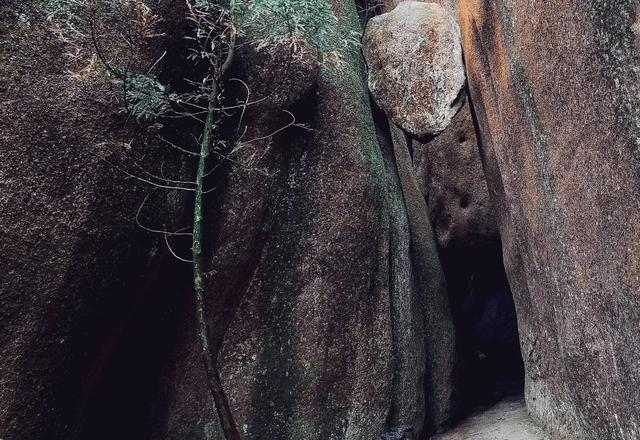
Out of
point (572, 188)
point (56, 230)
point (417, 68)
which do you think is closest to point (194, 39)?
point (56, 230)

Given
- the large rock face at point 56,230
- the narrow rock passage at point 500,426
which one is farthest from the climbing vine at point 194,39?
the narrow rock passage at point 500,426

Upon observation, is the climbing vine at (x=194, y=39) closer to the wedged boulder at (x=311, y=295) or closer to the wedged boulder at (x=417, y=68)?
the wedged boulder at (x=311, y=295)

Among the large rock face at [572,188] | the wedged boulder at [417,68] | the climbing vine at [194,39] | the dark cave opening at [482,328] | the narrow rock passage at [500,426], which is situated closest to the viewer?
the large rock face at [572,188]

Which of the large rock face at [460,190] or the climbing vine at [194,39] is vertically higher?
the climbing vine at [194,39]

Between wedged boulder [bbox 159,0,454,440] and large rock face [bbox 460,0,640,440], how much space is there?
74.9 inches

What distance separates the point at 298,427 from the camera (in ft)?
22.1

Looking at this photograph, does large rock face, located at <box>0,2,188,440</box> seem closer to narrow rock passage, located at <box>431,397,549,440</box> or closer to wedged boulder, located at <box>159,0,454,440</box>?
wedged boulder, located at <box>159,0,454,440</box>

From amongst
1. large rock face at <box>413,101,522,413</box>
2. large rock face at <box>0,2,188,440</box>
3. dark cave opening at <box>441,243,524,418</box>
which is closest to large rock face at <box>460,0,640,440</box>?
dark cave opening at <box>441,243,524,418</box>

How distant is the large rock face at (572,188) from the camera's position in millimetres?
4180

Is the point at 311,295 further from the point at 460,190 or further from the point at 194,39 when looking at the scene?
the point at 460,190

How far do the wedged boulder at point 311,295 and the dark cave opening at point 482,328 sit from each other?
3.10m

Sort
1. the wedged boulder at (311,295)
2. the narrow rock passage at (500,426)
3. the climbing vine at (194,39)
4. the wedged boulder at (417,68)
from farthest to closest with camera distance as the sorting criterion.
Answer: the wedged boulder at (417,68)
the narrow rock passage at (500,426)
the wedged boulder at (311,295)
the climbing vine at (194,39)

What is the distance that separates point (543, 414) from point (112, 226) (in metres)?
6.19

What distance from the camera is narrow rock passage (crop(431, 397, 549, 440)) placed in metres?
7.45
